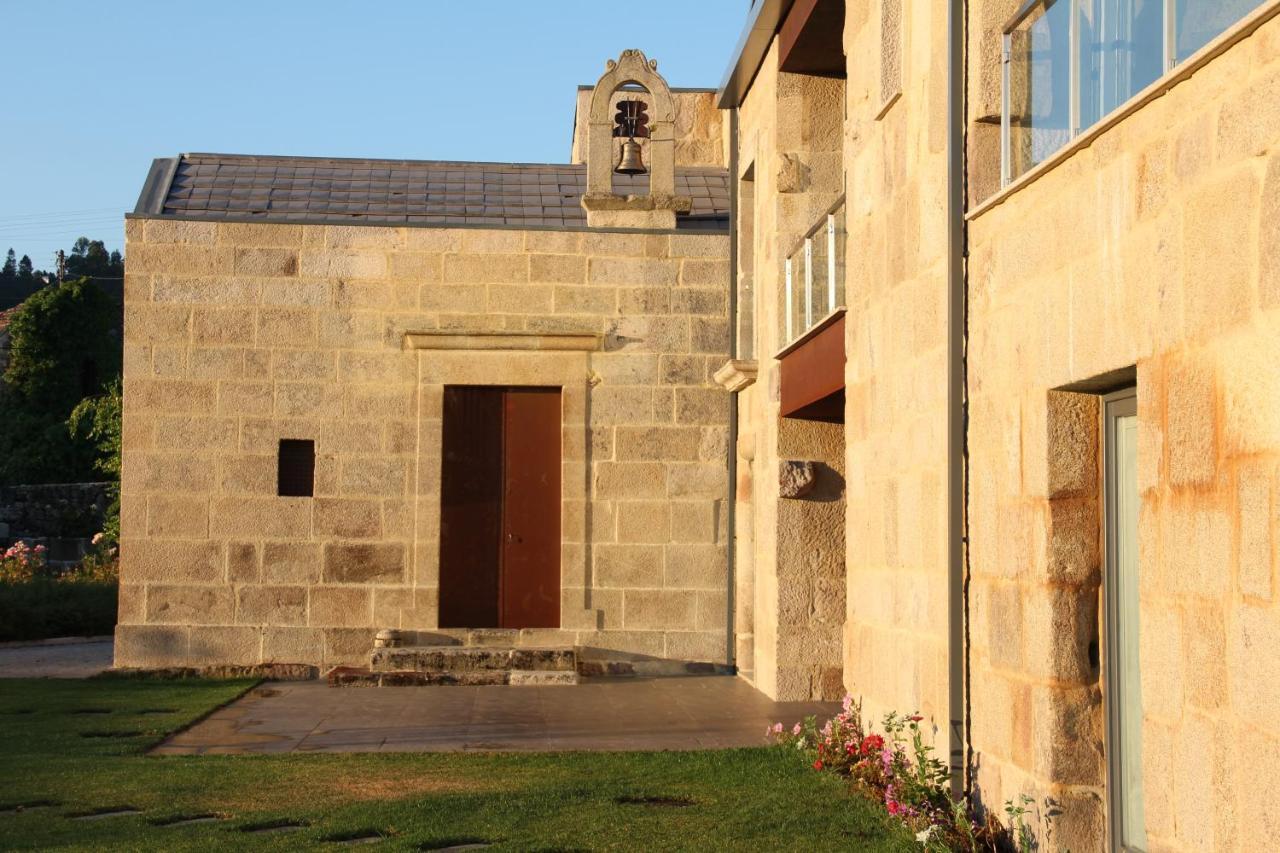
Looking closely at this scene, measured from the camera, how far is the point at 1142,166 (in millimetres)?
4641

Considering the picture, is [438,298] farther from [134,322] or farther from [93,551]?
[93,551]

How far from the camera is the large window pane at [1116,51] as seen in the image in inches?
180

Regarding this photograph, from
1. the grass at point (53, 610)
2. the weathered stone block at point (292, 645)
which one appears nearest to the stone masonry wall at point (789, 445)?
the weathered stone block at point (292, 645)

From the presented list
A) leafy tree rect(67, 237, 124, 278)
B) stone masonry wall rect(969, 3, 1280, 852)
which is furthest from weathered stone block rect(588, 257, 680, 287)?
leafy tree rect(67, 237, 124, 278)

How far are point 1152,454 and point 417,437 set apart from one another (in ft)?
28.8

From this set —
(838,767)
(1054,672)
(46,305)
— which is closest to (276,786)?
(838,767)

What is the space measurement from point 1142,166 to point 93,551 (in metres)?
20.5

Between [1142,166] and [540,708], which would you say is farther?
[540,708]

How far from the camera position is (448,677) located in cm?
1199

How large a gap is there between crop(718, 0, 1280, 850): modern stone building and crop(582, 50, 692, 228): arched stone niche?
4451mm

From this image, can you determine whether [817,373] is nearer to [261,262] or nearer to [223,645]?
[261,262]

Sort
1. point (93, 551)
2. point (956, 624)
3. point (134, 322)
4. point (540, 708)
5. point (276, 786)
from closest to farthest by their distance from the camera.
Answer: point (956, 624) < point (276, 786) < point (540, 708) < point (134, 322) < point (93, 551)

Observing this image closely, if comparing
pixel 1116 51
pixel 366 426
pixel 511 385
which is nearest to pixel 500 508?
pixel 511 385

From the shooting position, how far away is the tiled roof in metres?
13.3
